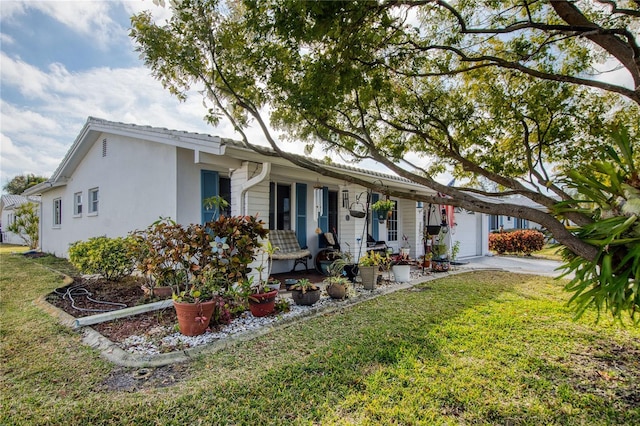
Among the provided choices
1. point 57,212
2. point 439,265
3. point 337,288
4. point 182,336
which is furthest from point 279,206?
point 57,212

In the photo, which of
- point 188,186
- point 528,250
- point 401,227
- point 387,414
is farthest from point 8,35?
point 528,250

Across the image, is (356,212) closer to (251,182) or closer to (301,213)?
(301,213)

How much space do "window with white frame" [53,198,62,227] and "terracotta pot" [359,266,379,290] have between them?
12.7 metres

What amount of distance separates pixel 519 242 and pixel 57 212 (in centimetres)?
1982

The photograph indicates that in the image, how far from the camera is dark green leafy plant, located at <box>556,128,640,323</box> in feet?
5.08

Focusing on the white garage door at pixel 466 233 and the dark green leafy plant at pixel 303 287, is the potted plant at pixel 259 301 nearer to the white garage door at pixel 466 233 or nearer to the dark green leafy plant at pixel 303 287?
the dark green leafy plant at pixel 303 287

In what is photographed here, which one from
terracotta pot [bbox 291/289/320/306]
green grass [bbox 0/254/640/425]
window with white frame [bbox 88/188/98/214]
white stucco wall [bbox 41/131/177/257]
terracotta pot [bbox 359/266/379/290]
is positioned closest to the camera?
green grass [bbox 0/254/640/425]

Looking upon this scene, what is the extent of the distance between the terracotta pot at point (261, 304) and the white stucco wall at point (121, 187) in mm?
2949

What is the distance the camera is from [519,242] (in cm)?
1508

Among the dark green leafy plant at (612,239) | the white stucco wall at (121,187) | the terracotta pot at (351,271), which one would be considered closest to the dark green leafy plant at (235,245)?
the white stucco wall at (121,187)

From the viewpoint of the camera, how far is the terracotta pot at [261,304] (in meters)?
4.84

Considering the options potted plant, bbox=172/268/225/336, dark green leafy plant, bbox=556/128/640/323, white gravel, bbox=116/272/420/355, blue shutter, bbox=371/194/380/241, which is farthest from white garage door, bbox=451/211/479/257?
dark green leafy plant, bbox=556/128/640/323

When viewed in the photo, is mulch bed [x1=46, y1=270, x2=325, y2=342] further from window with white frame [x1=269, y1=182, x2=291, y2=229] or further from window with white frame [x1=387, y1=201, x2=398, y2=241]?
window with white frame [x1=387, y1=201, x2=398, y2=241]

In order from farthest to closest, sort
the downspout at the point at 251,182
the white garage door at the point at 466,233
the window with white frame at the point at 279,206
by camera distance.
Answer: the white garage door at the point at 466,233
the window with white frame at the point at 279,206
the downspout at the point at 251,182
